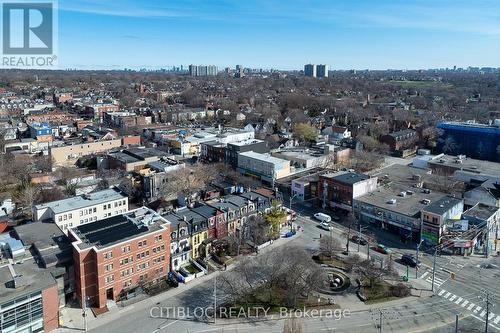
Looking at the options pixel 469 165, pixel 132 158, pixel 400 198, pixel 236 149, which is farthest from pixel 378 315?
pixel 132 158

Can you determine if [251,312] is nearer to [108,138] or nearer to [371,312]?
[371,312]

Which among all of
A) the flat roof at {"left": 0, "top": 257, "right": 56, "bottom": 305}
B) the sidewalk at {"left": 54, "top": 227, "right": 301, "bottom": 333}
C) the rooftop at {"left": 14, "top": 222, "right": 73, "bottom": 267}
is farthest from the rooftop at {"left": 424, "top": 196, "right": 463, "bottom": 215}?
the flat roof at {"left": 0, "top": 257, "right": 56, "bottom": 305}

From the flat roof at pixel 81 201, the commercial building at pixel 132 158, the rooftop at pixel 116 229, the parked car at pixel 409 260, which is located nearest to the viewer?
the rooftop at pixel 116 229

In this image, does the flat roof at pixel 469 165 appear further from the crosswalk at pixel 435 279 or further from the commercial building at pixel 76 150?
the commercial building at pixel 76 150

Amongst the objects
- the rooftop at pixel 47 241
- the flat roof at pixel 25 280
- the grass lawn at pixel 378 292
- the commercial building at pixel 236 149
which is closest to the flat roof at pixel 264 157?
the commercial building at pixel 236 149

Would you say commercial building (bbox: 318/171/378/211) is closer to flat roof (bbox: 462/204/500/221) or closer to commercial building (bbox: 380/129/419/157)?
flat roof (bbox: 462/204/500/221)

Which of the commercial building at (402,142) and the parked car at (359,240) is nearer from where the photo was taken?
the parked car at (359,240)

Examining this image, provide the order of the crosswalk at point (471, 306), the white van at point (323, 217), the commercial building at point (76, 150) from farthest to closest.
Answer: the commercial building at point (76, 150) → the white van at point (323, 217) → the crosswalk at point (471, 306)

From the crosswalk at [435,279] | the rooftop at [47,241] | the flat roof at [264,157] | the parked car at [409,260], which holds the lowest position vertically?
the crosswalk at [435,279]
